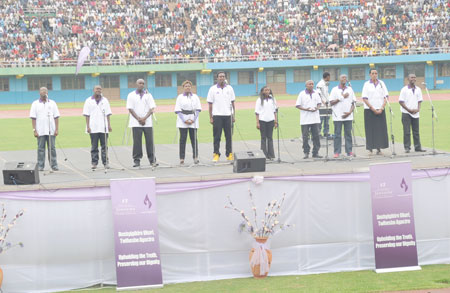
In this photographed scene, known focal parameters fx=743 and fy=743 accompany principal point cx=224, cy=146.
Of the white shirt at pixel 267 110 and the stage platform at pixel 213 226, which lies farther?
the white shirt at pixel 267 110

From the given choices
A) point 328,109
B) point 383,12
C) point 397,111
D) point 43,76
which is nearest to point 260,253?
point 328,109

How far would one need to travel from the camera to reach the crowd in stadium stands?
6056 centimetres

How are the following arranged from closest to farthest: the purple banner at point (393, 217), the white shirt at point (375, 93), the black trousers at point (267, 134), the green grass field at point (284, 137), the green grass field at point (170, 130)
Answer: the green grass field at point (284, 137)
the purple banner at point (393, 217)
the black trousers at point (267, 134)
the white shirt at point (375, 93)
the green grass field at point (170, 130)

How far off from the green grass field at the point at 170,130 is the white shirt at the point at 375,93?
2.79 metres

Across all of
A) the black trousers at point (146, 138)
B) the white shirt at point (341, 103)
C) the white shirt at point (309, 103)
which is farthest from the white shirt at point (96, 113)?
the white shirt at point (341, 103)

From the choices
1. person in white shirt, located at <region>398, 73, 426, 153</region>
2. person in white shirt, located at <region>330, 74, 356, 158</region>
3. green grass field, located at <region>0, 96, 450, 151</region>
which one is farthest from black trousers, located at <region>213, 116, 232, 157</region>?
person in white shirt, located at <region>398, 73, 426, 153</region>

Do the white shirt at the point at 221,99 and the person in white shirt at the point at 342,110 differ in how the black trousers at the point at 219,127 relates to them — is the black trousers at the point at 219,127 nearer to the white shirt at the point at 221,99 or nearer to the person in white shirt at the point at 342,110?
the white shirt at the point at 221,99

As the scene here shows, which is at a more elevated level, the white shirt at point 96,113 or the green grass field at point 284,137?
the white shirt at point 96,113

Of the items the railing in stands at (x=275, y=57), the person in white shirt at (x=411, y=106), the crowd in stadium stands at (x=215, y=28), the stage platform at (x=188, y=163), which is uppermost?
the crowd in stadium stands at (x=215, y=28)

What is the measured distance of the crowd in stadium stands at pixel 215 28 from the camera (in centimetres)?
6056

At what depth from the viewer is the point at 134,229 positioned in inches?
399

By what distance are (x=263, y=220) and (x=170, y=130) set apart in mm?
17148

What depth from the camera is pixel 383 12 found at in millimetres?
67062

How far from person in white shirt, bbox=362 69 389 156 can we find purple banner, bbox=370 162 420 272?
20.3 ft
